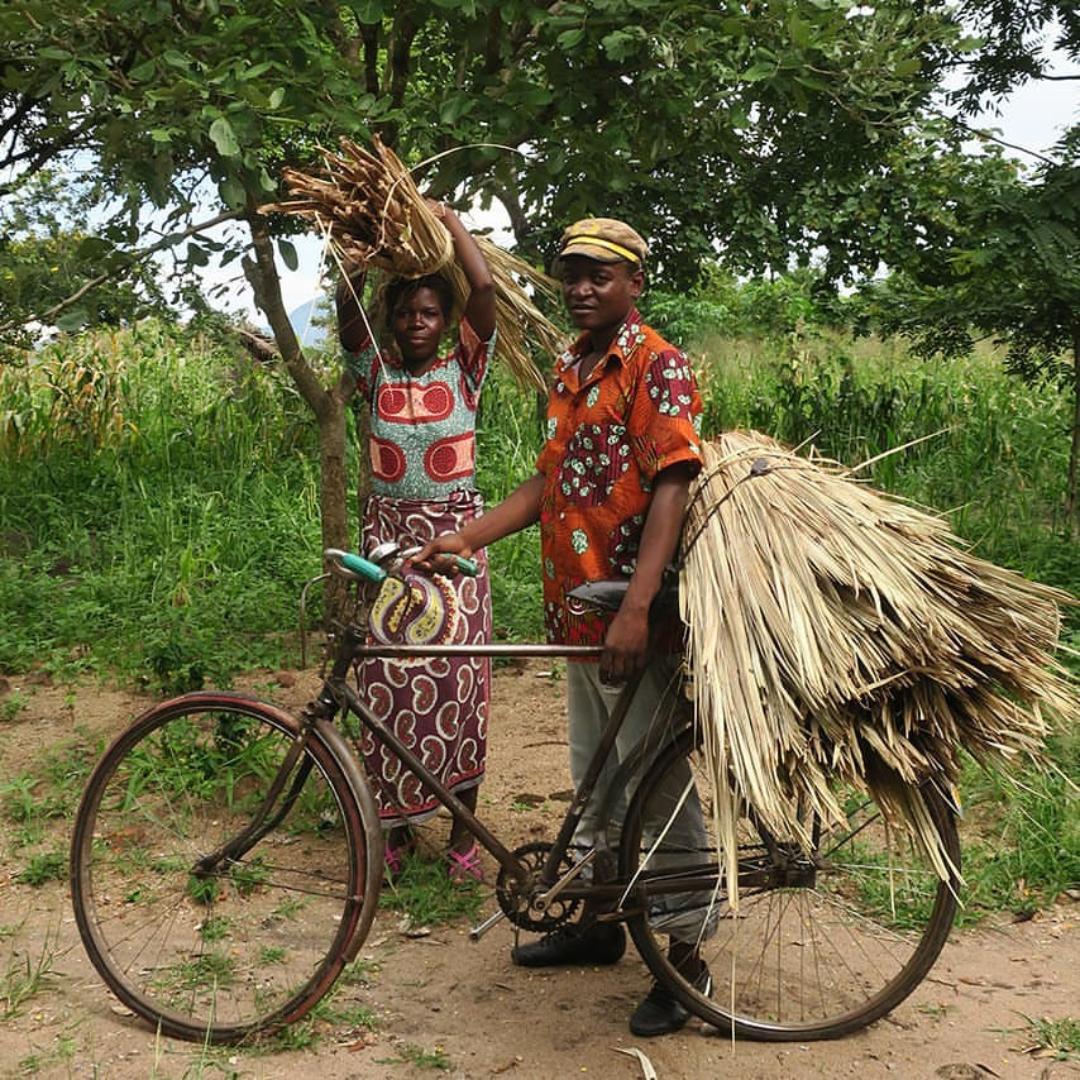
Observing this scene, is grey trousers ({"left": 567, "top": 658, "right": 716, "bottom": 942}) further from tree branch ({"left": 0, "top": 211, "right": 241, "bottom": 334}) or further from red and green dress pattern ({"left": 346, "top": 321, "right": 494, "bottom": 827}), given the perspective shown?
tree branch ({"left": 0, "top": 211, "right": 241, "bottom": 334})

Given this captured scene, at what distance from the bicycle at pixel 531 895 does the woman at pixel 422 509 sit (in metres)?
0.38

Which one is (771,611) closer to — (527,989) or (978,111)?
(527,989)

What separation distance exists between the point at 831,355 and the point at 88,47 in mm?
7278

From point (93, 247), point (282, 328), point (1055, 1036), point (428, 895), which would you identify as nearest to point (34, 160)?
point (282, 328)

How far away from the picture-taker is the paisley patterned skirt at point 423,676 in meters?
3.65

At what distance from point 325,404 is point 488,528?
1836mm

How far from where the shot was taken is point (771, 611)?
2658 mm

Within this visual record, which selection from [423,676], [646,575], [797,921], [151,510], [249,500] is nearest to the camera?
[646,575]

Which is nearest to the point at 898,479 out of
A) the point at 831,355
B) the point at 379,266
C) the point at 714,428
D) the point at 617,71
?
the point at 714,428

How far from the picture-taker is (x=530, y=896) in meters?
3.00

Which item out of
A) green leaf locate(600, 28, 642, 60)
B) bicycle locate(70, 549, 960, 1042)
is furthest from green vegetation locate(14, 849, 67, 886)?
green leaf locate(600, 28, 642, 60)

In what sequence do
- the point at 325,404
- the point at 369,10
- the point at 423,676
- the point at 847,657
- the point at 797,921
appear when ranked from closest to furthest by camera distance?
the point at 847,657 → the point at 369,10 → the point at 797,921 → the point at 423,676 → the point at 325,404

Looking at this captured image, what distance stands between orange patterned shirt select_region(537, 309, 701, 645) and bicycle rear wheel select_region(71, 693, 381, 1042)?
0.66 meters

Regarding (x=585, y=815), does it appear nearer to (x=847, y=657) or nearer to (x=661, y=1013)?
(x=661, y=1013)
